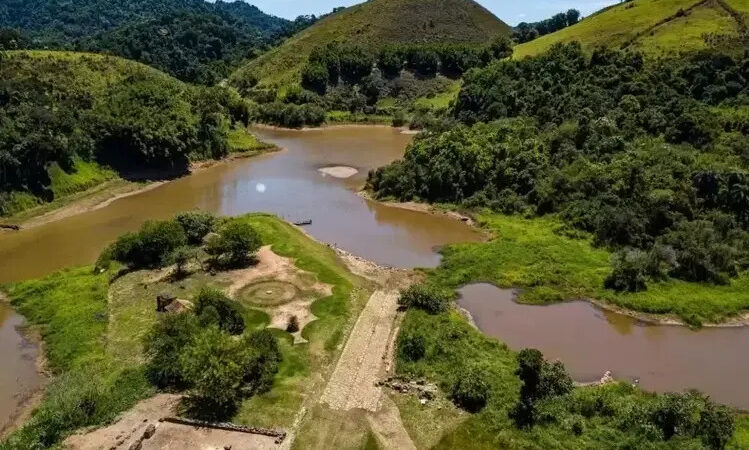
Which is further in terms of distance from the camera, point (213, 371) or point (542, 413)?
point (213, 371)

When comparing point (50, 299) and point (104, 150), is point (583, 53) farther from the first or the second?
point (50, 299)

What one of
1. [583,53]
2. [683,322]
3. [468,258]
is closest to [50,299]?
[468,258]

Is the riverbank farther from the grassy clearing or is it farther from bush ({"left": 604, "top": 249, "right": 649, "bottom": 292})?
bush ({"left": 604, "top": 249, "right": 649, "bottom": 292})

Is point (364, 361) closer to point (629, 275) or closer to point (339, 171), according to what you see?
point (629, 275)

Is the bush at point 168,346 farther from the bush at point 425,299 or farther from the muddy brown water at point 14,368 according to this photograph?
the bush at point 425,299

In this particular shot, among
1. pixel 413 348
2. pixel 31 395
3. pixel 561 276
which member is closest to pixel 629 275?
pixel 561 276

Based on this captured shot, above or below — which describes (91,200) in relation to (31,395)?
above
